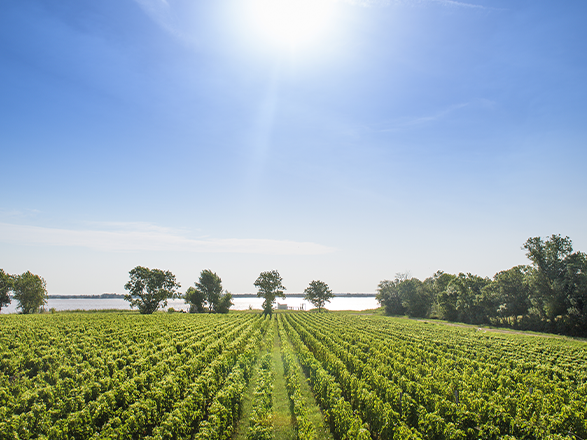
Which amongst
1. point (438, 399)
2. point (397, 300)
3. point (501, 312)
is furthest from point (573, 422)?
point (397, 300)

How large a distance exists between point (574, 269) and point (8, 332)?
255 feet

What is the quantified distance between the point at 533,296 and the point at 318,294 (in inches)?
3350

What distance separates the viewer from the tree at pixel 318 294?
126 meters

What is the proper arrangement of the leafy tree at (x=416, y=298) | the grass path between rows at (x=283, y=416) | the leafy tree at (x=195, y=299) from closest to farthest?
the grass path between rows at (x=283, y=416) < the leafy tree at (x=416, y=298) < the leafy tree at (x=195, y=299)

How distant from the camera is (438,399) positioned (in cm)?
1207

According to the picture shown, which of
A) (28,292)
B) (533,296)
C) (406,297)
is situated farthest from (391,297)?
(28,292)

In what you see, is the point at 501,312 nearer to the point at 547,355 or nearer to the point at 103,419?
the point at 547,355

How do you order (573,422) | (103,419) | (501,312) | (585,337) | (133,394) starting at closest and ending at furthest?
(573,422), (103,419), (133,394), (585,337), (501,312)

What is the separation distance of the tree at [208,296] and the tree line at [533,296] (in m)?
64.0

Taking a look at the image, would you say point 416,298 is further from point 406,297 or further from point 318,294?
point 318,294

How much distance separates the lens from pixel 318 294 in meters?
126

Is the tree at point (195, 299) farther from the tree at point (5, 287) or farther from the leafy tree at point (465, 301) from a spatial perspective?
the leafy tree at point (465, 301)

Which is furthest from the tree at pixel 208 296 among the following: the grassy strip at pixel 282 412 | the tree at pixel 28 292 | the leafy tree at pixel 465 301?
the grassy strip at pixel 282 412

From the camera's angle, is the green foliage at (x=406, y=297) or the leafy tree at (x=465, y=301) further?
the green foliage at (x=406, y=297)
